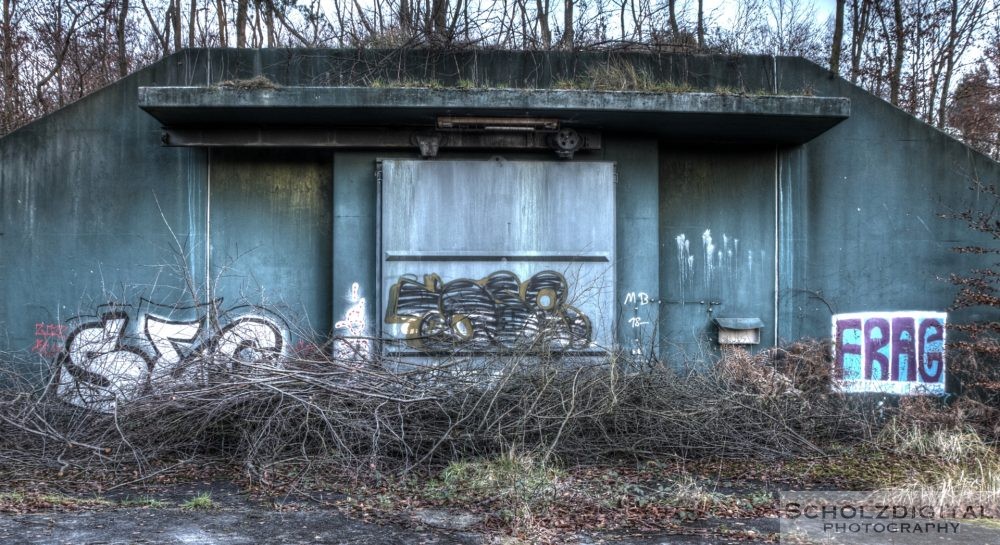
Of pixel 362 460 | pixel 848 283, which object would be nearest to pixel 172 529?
pixel 362 460

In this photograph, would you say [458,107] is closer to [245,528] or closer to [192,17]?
[245,528]

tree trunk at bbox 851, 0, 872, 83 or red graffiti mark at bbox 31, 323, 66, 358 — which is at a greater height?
tree trunk at bbox 851, 0, 872, 83

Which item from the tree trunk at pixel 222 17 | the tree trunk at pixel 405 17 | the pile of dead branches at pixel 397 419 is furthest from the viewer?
the tree trunk at pixel 222 17

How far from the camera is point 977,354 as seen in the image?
9070mm

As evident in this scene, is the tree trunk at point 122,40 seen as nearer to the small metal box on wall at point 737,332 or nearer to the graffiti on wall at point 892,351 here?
the small metal box on wall at point 737,332

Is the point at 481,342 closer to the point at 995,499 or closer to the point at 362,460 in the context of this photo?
the point at 362,460

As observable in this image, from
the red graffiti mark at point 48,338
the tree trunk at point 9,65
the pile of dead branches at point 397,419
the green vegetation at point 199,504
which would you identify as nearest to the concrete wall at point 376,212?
the red graffiti mark at point 48,338

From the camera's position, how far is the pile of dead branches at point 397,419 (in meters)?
6.82

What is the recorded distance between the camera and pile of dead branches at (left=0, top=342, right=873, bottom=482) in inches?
268

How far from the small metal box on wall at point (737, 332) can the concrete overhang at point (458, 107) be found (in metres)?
2.24

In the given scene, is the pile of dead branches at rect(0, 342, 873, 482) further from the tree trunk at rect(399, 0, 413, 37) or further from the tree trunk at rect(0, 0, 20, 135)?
the tree trunk at rect(0, 0, 20, 135)

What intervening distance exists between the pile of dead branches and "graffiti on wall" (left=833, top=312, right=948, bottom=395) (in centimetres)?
223

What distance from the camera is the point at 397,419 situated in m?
6.93

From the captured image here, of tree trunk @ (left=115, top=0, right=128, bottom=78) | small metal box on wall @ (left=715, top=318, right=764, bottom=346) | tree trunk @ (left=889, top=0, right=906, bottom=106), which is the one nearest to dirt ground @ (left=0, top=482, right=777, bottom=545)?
small metal box on wall @ (left=715, top=318, right=764, bottom=346)
